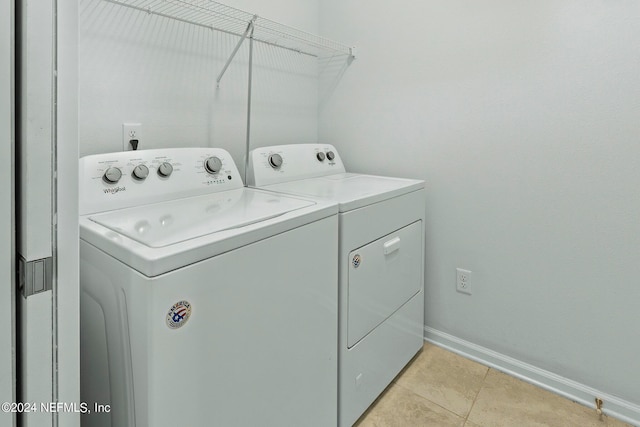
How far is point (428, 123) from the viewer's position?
1.87 meters

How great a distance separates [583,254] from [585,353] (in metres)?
0.41

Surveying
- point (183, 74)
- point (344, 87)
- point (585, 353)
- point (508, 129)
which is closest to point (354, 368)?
point (585, 353)

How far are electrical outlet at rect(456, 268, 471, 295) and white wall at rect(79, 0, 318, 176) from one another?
3.79ft

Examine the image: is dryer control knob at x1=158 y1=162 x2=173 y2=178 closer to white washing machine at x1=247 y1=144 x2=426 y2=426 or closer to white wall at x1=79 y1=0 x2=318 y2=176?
white wall at x1=79 y1=0 x2=318 y2=176

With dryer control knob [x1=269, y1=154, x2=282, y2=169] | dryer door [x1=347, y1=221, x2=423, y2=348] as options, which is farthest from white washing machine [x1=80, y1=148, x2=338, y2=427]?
dryer control knob [x1=269, y1=154, x2=282, y2=169]

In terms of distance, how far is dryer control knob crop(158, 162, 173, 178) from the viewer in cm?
130

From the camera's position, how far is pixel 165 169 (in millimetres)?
1315

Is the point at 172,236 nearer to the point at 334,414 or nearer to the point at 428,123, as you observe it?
the point at 334,414

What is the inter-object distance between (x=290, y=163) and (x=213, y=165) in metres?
0.45

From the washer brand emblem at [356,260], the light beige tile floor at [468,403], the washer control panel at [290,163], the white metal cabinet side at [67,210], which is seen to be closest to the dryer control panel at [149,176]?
the washer control panel at [290,163]

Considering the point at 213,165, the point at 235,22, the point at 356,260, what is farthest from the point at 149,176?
the point at 235,22

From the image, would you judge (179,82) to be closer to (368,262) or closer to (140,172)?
(140,172)

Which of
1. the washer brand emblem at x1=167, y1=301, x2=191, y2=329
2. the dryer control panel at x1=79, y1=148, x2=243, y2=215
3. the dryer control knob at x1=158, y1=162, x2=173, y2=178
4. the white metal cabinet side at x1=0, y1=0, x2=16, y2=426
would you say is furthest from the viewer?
the dryer control knob at x1=158, y1=162, x2=173, y2=178

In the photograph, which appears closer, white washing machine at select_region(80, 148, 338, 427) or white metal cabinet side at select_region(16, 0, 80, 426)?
white metal cabinet side at select_region(16, 0, 80, 426)
